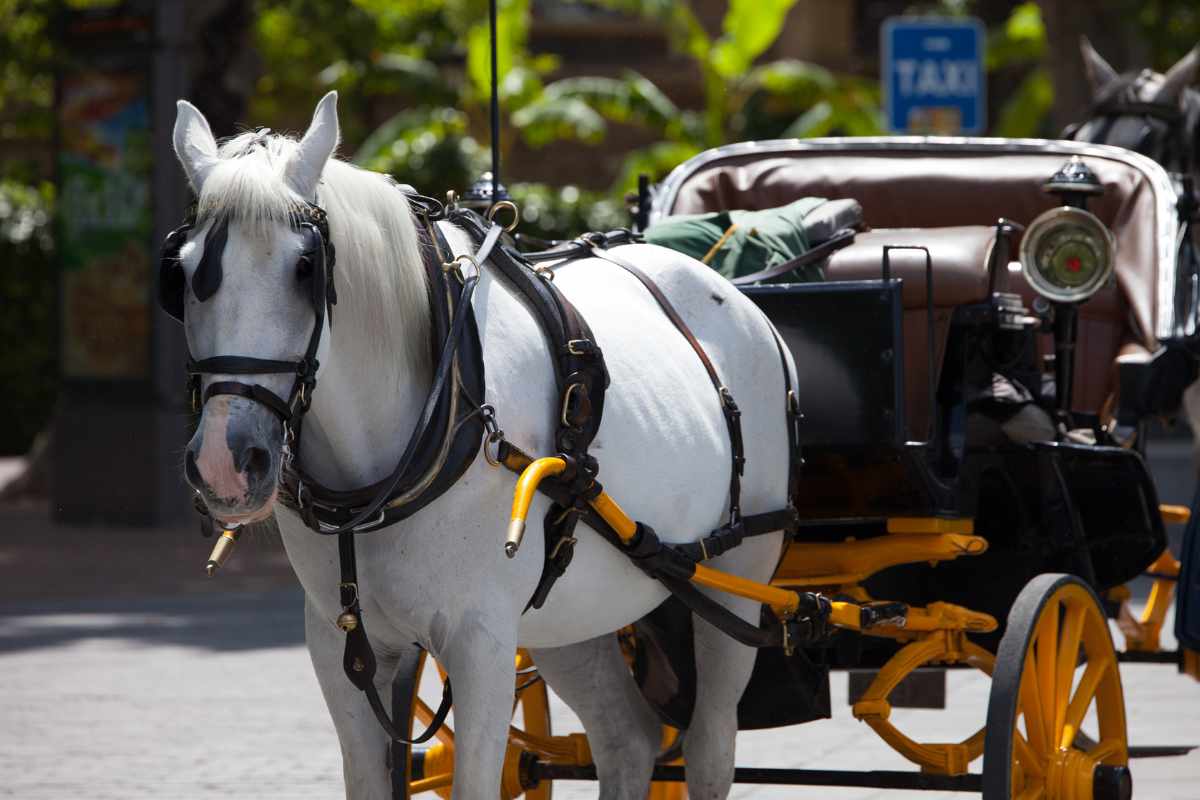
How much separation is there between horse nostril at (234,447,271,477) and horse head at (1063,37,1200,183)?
500 centimetres

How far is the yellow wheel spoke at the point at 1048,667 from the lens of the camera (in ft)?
16.4

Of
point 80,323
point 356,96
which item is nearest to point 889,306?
point 80,323

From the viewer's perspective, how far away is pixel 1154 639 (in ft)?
22.6

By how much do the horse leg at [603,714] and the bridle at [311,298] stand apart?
153 centimetres

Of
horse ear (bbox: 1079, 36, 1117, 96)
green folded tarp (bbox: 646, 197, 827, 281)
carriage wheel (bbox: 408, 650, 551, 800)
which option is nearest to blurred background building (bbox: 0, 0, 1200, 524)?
horse ear (bbox: 1079, 36, 1117, 96)

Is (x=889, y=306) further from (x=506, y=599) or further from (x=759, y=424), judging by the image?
(x=506, y=599)

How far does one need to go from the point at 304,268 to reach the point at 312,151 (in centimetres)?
25

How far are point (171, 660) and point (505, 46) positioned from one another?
1085 centimetres

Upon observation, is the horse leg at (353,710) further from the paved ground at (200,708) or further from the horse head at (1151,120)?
the horse head at (1151,120)

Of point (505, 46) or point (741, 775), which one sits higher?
point (505, 46)

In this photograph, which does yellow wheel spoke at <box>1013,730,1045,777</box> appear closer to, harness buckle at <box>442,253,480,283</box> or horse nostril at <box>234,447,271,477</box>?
harness buckle at <box>442,253,480,283</box>

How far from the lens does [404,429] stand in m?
3.77

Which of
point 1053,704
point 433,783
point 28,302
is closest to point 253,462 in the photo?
point 433,783

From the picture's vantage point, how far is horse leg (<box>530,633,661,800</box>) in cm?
494
